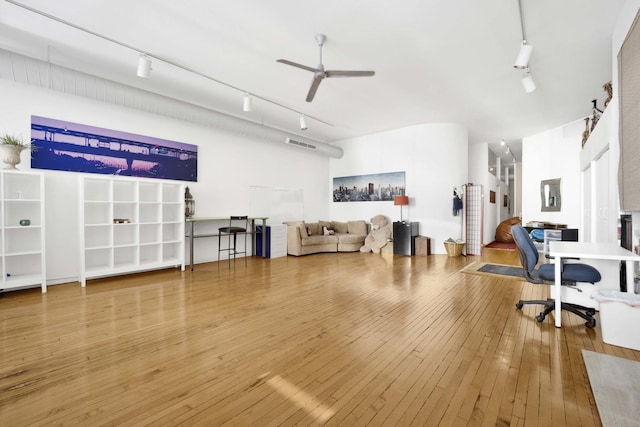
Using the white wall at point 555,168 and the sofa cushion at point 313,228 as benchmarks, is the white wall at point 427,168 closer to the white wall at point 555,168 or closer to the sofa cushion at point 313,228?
the sofa cushion at point 313,228

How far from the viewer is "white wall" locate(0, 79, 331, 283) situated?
4.55 metres

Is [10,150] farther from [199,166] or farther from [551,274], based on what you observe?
[551,274]

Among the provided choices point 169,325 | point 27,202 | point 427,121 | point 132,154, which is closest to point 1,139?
point 27,202

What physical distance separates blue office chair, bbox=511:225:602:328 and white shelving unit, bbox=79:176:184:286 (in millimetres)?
5582

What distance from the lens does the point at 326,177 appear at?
388 inches

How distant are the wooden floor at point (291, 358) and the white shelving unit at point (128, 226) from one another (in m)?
0.86

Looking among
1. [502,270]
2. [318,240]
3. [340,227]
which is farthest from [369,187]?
[502,270]

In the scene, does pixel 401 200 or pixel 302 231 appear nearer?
pixel 302 231

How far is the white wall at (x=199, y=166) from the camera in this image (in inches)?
179

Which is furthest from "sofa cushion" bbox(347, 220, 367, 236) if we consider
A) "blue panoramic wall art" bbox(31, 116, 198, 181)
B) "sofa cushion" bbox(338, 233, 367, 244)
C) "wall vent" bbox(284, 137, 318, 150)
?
"blue panoramic wall art" bbox(31, 116, 198, 181)

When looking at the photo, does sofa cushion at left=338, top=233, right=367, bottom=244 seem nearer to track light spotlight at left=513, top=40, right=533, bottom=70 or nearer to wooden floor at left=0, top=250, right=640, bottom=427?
wooden floor at left=0, top=250, right=640, bottom=427

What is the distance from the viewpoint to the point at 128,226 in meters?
5.49

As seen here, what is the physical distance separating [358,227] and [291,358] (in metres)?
6.62

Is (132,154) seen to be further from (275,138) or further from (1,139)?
(275,138)
